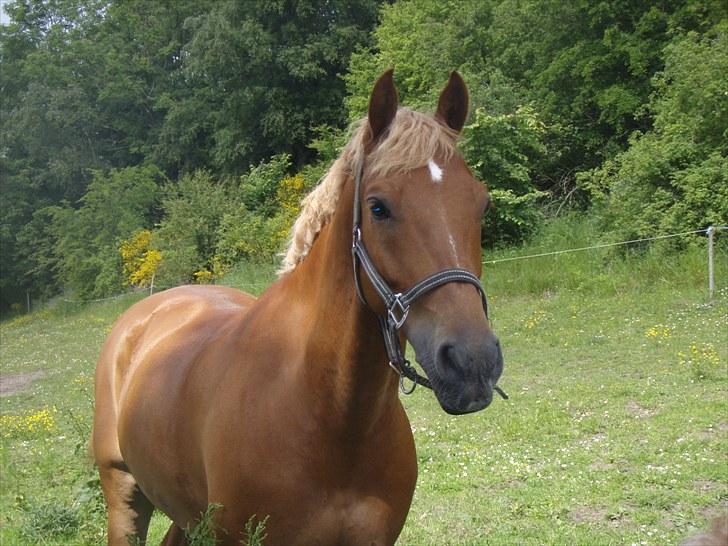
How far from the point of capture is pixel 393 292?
6.00ft

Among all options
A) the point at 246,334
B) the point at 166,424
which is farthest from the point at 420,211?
the point at 166,424

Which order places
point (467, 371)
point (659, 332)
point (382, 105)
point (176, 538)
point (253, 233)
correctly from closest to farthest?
point (467, 371) < point (382, 105) < point (176, 538) < point (659, 332) < point (253, 233)

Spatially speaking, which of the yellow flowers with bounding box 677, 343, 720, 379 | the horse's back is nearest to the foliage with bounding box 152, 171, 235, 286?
the yellow flowers with bounding box 677, 343, 720, 379

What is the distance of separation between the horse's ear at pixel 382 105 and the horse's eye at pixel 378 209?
0.25m

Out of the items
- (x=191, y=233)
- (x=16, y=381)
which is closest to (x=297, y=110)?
(x=191, y=233)

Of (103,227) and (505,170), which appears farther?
(103,227)

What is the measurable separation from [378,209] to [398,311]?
0.29m

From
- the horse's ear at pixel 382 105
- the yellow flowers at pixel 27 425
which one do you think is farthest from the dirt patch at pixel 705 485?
the yellow flowers at pixel 27 425

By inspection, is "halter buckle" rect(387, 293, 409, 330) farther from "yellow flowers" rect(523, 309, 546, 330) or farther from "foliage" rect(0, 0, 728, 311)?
"yellow flowers" rect(523, 309, 546, 330)

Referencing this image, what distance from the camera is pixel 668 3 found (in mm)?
16500

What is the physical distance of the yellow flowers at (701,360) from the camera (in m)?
6.97

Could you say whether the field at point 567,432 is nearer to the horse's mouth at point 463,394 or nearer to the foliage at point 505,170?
the foliage at point 505,170

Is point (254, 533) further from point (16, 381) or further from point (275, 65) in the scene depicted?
point (275, 65)

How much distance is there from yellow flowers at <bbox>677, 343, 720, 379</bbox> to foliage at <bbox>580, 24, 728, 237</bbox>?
4479 mm
